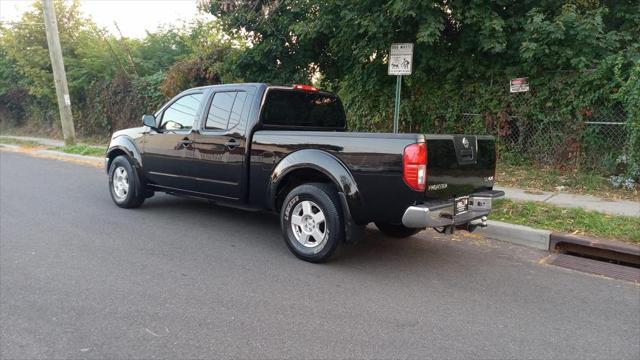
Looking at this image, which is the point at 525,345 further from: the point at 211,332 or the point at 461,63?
the point at 461,63

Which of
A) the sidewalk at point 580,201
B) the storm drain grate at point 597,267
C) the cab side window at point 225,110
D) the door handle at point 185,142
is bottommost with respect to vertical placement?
the storm drain grate at point 597,267

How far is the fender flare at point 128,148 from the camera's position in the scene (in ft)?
22.7

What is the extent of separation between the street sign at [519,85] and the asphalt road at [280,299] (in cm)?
432

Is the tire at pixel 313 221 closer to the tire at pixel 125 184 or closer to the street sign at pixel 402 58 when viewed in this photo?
the tire at pixel 125 184

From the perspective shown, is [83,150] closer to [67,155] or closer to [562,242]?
[67,155]

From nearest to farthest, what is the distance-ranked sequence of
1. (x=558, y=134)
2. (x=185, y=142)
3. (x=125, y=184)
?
(x=185, y=142)
(x=125, y=184)
(x=558, y=134)

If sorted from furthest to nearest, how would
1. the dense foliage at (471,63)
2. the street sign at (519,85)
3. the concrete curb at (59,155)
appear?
the concrete curb at (59,155) < the street sign at (519,85) < the dense foliage at (471,63)

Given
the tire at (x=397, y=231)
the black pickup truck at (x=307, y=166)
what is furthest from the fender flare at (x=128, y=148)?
the tire at (x=397, y=231)

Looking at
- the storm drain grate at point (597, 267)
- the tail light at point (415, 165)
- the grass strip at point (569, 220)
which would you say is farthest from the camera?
the grass strip at point (569, 220)

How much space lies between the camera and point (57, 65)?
1515 cm

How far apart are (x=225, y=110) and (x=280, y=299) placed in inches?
109

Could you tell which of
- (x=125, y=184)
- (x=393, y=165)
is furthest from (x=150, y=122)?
(x=393, y=165)

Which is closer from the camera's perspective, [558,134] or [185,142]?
[185,142]

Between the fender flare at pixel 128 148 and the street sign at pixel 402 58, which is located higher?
the street sign at pixel 402 58
